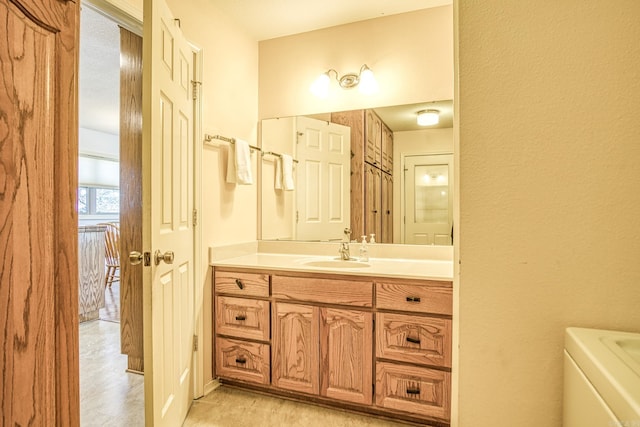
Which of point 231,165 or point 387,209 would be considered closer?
point 231,165

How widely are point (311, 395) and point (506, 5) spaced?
192cm

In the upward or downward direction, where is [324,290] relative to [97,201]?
downward

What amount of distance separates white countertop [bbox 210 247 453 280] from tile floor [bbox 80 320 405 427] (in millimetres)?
792

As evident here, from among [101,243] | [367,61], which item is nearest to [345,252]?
[367,61]

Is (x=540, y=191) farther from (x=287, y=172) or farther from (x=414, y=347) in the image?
A: (x=287, y=172)

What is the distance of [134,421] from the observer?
1768 mm

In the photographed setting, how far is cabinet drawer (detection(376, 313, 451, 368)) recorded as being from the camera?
1615mm

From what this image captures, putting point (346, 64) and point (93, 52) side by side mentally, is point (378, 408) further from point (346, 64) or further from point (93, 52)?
point (93, 52)

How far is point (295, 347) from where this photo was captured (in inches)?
74.1

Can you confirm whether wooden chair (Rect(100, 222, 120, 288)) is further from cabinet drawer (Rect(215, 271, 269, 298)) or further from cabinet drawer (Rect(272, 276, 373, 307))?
cabinet drawer (Rect(272, 276, 373, 307))

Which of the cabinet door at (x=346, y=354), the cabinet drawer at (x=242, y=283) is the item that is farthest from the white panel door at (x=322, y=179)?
the cabinet door at (x=346, y=354)

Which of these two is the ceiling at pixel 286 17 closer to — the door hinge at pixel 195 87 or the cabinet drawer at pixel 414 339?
the door hinge at pixel 195 87

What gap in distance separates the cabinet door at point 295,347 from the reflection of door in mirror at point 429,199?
88cm

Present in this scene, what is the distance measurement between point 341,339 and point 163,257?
3.32 ft
